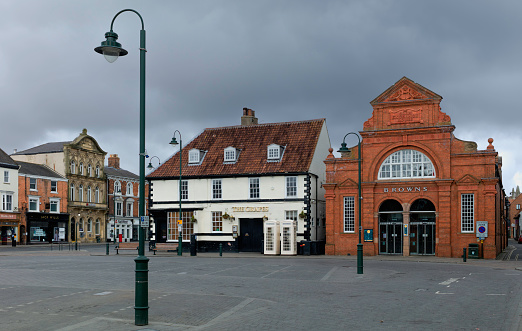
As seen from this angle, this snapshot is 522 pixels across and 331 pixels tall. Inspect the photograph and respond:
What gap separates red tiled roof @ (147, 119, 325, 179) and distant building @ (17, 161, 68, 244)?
26274 millimetres

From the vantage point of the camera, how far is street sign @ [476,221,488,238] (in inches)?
1433

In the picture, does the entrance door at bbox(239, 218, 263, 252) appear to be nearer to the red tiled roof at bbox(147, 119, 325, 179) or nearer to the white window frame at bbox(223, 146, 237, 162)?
the red tiled roof at bbox(147, 119, 325, 179)

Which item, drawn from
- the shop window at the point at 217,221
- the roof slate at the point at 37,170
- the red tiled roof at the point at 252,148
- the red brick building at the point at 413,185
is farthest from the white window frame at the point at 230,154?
the roof slate at the point at 37,170

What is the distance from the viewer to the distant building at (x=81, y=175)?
74312 mm

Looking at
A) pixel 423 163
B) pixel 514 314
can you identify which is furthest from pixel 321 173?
pixel 514 314

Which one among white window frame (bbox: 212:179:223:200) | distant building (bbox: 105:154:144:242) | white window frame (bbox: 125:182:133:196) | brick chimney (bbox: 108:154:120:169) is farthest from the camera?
brick chimney (bbox: 108:154:120:169)

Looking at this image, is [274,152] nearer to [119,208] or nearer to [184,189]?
[184,189]

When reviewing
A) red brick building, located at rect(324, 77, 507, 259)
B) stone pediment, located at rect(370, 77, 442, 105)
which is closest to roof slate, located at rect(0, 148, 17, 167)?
red brick building, located at rect(324, 77, 507, 259)

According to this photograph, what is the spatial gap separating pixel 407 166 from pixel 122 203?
54695 millimetres

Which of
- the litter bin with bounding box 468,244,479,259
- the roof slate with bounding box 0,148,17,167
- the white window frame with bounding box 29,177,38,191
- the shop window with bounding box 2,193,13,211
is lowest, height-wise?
the litter bin with bounding box 468,244,479,259

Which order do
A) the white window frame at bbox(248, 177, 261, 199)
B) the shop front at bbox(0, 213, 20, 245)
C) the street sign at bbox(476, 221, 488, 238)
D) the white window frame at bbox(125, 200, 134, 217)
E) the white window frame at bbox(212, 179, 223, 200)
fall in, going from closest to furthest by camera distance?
the street sign at bbox(476, 221, 488, 238) < the white window frame at bbox(248, 177, 261, 199) < the white window frame at bbox(212, 179, 223, 200) < the shop front at bbox(0, 213, 20, 245) < the white window frame at bbox(125, 200, 134, 217)

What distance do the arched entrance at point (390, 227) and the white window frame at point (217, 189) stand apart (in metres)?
13.0

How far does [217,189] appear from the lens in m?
47.0

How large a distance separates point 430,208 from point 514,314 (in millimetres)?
26544
